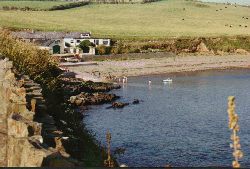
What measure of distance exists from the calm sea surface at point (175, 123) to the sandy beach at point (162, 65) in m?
13.2

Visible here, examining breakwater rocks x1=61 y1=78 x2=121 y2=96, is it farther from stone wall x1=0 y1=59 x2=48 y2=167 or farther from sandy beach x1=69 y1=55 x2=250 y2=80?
stone wall x1=0 y1=59 x2=48 y2=167

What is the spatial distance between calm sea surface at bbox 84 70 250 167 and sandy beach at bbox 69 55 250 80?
13223 millimetres

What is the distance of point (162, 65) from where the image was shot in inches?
5182

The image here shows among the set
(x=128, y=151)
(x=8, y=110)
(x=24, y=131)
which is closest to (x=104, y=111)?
(x=128, y=151)

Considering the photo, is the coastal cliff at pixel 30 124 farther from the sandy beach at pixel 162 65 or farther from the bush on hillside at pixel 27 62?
the sandy beach at pixel 162 65

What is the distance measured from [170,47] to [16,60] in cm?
11587

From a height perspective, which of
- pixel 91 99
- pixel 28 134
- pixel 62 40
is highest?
pixel 28 134

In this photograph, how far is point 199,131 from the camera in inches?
2397

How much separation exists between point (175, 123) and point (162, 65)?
6675 centimetres

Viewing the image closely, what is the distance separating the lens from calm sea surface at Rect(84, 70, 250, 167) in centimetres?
4889

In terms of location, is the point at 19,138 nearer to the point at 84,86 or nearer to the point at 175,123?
the point at 175,123

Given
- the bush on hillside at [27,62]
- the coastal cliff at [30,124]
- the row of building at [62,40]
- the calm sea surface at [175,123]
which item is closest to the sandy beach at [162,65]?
the row of building at [62,40]

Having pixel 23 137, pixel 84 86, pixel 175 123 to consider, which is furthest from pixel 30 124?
pixel 84 86

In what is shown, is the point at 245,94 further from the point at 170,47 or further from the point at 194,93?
the point at 170,47
